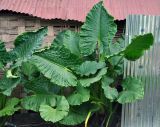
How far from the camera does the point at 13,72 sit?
4285mm

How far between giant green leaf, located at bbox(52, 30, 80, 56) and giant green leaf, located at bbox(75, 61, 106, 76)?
0.28m

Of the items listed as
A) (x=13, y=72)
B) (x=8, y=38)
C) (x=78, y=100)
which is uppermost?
(x=8, y=38)

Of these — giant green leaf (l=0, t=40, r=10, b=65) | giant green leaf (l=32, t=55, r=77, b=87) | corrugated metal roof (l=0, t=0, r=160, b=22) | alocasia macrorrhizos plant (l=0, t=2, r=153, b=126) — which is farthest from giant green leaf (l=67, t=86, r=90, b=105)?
corrugated metal roof (l=0, t=0, r=160, b=22)

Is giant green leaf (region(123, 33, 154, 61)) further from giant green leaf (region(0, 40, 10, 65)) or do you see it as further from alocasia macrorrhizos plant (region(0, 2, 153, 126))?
giant green leaf (region(0, 40, 10, 65))

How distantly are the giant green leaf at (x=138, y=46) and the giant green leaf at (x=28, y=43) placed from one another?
0.99 metres

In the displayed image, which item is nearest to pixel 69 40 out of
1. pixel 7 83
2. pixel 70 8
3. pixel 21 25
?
pixel 70 8

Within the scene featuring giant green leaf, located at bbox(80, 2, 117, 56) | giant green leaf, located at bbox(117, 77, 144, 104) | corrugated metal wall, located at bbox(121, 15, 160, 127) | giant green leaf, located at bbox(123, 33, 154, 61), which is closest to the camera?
giant green leaf, located at bbox(123, 33, 154, 61)

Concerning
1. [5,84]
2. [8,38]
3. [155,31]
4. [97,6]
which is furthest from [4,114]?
[155,31]

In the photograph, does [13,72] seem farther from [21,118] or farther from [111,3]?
[111,3]

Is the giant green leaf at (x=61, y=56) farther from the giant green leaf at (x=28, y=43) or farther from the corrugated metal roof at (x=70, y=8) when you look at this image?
the corrugated metal roof at (x=70, y=8)

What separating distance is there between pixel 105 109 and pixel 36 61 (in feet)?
3.35

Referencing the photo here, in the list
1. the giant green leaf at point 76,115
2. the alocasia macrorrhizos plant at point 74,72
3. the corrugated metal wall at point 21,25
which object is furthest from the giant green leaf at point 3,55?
the giant green leaf at point 76,115

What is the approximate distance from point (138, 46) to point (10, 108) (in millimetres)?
1528

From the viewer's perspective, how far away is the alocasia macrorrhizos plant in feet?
12.9
